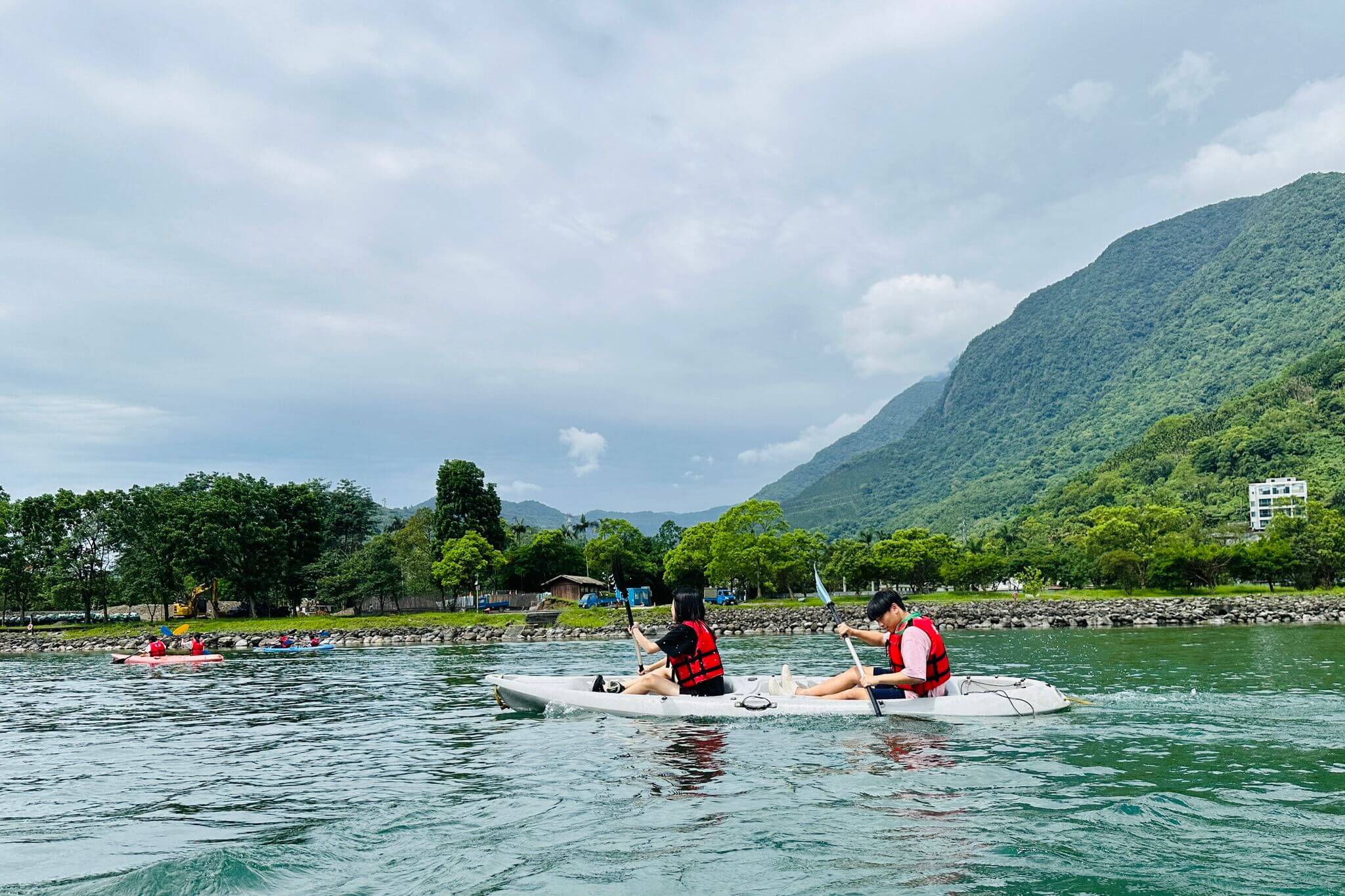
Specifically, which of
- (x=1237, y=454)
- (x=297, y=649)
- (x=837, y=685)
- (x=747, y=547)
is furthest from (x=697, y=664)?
(x=1237, y=454)

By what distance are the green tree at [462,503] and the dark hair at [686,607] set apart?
68.3 meters

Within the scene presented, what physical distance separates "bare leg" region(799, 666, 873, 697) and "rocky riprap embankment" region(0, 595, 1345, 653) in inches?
1490

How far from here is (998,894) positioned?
5484 millimetres

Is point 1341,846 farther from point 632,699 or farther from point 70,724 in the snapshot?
point 70,724

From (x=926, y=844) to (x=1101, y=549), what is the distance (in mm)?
80795

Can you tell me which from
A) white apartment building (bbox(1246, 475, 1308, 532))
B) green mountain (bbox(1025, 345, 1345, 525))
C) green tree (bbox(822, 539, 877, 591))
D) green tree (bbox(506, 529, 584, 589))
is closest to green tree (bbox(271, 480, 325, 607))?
green tree (bbox(506, 529, 584, 589))

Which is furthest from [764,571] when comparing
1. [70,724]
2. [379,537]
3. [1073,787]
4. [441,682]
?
[1073,787]

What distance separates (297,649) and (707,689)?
4099 cm

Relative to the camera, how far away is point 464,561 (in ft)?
236

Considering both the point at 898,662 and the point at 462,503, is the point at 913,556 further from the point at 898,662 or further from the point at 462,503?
the point at 898,662

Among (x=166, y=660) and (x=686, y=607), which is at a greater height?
(x=686, y=607)

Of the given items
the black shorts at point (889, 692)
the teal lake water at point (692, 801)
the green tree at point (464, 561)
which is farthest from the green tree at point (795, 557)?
the black shorts at point (889, 692)

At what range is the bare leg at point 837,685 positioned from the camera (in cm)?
1291

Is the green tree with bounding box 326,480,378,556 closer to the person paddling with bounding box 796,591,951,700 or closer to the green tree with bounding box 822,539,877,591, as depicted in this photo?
the green tree with bounding box 822,539,877,591
